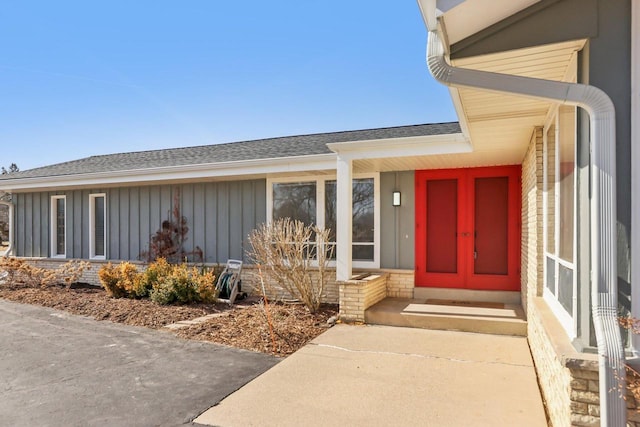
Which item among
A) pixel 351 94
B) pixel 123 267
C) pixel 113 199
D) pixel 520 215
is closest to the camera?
pixel 520 215

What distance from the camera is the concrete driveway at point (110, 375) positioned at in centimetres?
325

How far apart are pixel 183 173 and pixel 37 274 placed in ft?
15.8

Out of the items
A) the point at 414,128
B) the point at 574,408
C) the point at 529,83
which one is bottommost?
the point at 574,408

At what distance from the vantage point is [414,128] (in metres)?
8.83

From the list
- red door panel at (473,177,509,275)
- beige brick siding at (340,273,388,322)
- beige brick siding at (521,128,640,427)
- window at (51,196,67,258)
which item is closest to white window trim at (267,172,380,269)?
beige brick siding at (340,273,388,322)

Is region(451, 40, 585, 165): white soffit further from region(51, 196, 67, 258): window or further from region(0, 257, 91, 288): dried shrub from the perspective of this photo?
region(51, 196, 67, 258): window

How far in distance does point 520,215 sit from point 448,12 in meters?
5.39

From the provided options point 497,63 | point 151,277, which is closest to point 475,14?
point 497,63

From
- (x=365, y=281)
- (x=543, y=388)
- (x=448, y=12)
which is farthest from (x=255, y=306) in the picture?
(x=448, y=12)

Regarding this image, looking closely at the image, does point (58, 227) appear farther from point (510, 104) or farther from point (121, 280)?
point (510, 104)

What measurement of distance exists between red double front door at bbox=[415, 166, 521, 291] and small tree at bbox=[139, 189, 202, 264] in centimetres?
552

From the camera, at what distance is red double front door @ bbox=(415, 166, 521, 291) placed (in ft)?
22.5

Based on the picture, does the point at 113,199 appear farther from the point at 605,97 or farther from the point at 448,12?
the point at 605,97

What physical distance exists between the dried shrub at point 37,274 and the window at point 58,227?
1399mm
